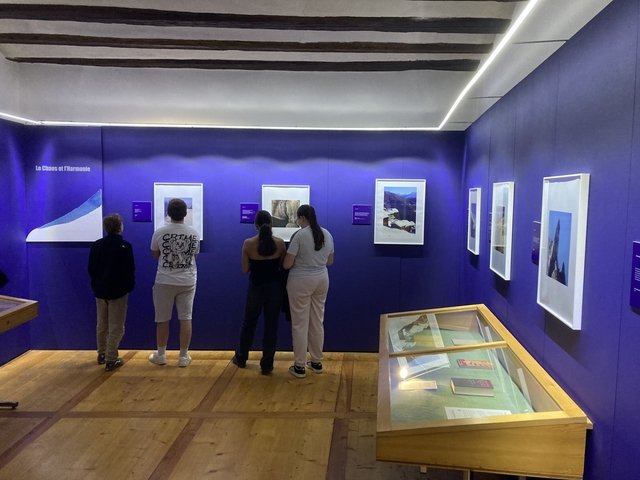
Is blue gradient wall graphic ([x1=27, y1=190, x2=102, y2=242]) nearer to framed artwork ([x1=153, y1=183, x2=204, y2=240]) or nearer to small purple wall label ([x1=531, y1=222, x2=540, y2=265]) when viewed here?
framed artwork ([x1=153, y1=183, x2=204, y2=240])

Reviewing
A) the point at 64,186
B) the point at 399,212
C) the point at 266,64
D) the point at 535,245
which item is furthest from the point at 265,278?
the point at 535,245

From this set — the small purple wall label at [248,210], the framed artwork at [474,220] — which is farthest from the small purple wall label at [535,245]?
the small purple wall label at [248,210]

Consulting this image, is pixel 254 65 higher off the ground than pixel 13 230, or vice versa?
pixel 254 65

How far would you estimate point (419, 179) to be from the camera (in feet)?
19.5

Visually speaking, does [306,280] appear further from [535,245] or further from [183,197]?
[535,245]

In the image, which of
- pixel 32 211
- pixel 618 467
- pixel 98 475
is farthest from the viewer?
pixel 32 211

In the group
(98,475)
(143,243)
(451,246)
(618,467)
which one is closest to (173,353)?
(143,243)

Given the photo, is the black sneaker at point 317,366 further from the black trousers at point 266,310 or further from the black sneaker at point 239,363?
the black sneaker at point 239,363

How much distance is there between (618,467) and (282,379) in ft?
11.6

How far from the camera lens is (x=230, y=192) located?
5949 millimetres

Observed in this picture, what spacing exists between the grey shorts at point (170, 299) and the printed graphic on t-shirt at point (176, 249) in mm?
227

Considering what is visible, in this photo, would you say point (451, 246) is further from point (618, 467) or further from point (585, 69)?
point (618, 467)

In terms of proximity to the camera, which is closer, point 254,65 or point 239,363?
point 254,65

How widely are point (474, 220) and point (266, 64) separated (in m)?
2.46
